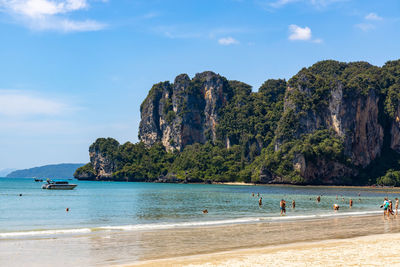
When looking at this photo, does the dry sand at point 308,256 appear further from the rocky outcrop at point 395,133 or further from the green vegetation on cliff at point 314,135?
the rocky outcrop at point 395,133

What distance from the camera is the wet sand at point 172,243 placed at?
661 inches

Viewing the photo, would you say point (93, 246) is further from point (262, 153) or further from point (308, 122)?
point (262, 153)

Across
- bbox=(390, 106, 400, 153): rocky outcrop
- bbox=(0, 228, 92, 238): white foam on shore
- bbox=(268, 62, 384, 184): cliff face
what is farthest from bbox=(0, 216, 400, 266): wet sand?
bbox=(390, 106, 400, 153): rocky outcrop

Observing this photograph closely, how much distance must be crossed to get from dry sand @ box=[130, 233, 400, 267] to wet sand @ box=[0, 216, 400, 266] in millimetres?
76

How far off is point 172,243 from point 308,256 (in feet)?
23.1

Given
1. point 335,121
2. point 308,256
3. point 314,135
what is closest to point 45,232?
point 308,256

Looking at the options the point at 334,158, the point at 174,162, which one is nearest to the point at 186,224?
the point at 334,158

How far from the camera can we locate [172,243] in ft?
67.5

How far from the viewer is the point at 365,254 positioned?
53.8 ft

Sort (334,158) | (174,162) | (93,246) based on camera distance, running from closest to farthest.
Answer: (93,246) < (334,158) < (174,162)

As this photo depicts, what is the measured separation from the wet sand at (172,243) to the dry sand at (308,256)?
0.08 m

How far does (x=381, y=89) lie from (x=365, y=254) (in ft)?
473

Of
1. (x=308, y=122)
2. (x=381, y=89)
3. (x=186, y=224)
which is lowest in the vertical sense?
(x=186, y=224)

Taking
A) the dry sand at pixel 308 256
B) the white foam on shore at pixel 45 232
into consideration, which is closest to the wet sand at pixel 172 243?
the dry sand at pixel 308 256
